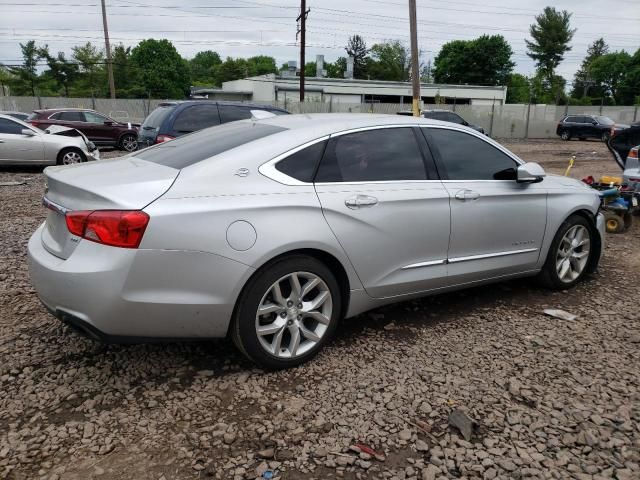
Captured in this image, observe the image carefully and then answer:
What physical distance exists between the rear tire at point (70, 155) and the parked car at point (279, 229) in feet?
33.6

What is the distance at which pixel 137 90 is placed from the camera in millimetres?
73875

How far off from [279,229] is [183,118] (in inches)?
266

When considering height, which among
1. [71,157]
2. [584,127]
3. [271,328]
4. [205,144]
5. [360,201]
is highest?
[205,144]

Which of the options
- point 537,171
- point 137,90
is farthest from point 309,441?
point 137,90

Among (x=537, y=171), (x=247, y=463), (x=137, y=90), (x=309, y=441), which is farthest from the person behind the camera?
(x=137, y=90)

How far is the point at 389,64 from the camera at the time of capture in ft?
318

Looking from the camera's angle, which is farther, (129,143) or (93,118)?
(129,143)

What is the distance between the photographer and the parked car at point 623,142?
838 cm

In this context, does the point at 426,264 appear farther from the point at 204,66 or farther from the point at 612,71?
the point at 204,66

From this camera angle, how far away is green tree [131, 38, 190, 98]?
81.0 m

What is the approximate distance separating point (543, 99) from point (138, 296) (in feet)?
271

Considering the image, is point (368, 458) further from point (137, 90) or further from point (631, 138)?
point (137, 90)

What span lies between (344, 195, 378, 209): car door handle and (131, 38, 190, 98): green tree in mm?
81747

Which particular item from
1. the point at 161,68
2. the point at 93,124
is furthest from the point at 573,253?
the point at 161,68
